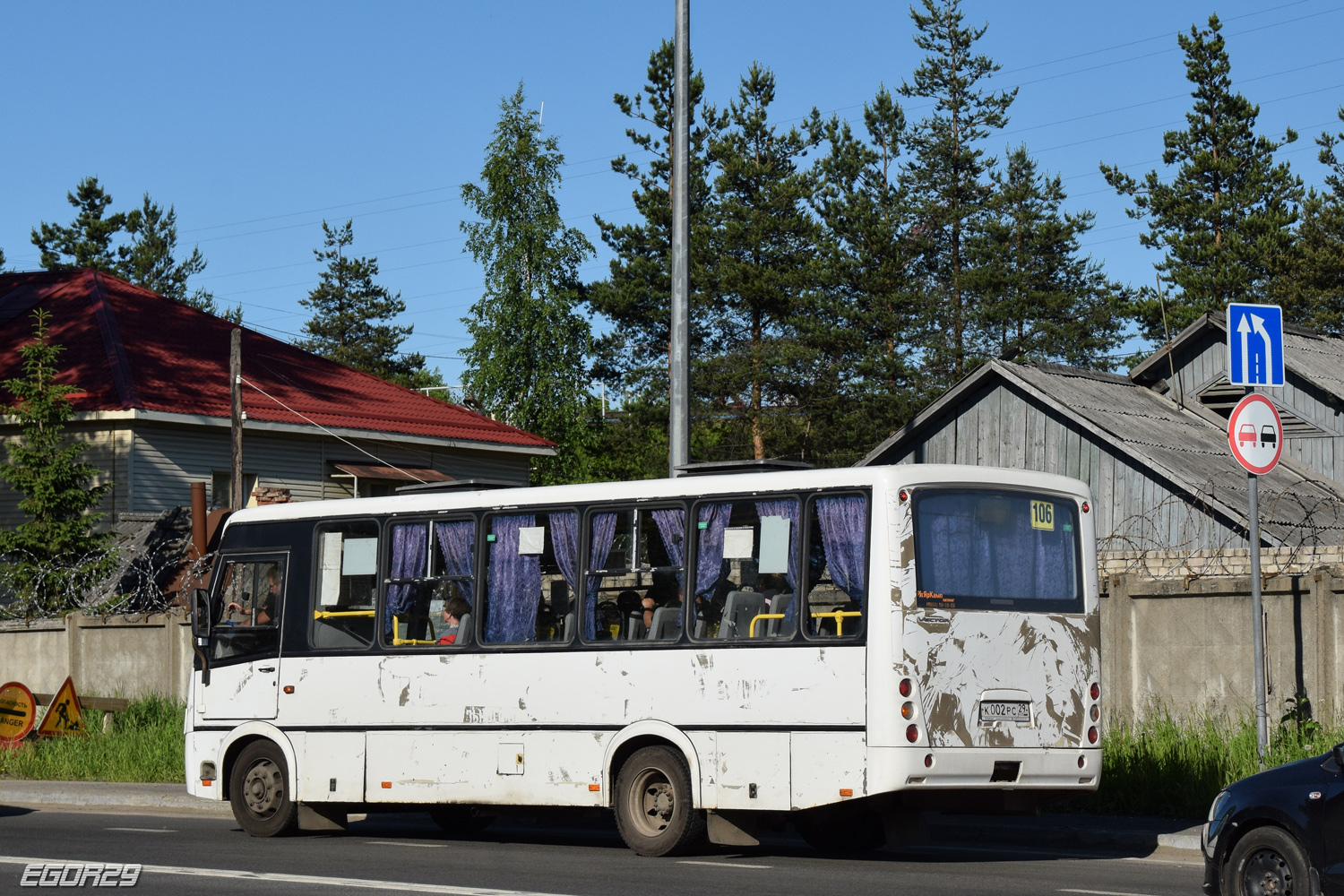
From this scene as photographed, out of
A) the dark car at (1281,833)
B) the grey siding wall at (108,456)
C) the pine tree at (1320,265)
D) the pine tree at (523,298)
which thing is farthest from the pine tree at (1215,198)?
the dark car at (1281,833)

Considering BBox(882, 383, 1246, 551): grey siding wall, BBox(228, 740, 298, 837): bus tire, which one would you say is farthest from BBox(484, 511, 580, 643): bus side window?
BBox(882, 383, 1246, 551): grey siding wall

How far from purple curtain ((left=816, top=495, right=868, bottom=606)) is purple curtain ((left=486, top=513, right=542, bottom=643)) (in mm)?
2567

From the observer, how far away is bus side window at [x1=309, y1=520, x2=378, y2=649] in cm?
1435

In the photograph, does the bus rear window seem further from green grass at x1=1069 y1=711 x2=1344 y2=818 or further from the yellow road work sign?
the yellow road work sign

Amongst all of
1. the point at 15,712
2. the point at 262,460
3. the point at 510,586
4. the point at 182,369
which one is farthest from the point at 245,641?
the point at 182,369

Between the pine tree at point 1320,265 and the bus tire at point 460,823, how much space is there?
146 feet

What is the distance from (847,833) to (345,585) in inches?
182

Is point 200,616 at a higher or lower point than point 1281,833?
higher

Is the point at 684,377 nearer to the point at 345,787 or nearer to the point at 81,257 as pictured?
the point at 345,787

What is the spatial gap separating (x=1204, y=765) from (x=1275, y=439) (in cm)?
275

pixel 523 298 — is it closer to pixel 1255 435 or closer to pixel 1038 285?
pixel 1038 285

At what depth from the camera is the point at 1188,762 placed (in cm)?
1420

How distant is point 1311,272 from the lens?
179ft

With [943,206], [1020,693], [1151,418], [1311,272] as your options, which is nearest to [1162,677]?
[1020,693]
